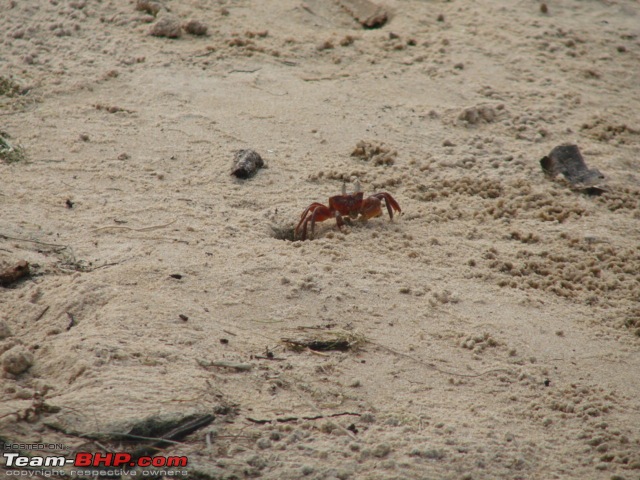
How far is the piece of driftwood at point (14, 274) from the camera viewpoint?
3191mm

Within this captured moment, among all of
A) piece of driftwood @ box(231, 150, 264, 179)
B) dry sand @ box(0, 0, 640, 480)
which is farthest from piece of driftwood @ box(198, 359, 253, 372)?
piece of driftwood @ box(231, 150, 264, 179)

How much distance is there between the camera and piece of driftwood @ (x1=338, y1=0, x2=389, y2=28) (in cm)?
605

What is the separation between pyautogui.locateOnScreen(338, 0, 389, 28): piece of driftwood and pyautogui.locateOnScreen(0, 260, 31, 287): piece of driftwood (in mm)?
3824

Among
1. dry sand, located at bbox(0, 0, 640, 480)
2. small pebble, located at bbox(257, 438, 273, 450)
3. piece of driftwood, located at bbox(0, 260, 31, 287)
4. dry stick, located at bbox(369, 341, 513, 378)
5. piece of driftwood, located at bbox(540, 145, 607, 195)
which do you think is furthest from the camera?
piece of driftwood, located at bbox(540, 145, 607, 195)

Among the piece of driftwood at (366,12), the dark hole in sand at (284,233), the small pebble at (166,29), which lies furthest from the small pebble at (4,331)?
the piece of driftwood at (366,12)

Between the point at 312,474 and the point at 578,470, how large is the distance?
3.12 feet

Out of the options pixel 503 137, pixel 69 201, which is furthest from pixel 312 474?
pixel 503 137

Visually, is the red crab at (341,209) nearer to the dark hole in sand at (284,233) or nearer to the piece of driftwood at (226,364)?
the dark hole in sand at (284,233)

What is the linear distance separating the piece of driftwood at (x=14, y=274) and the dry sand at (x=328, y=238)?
0.04 m

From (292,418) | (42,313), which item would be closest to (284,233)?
(42,313)

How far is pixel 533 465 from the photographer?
2523 millimetres

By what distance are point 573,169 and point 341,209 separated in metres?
1.60

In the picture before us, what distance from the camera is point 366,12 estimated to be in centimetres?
611

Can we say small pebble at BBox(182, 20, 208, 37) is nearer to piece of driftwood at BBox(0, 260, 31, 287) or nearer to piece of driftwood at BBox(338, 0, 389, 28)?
piece of driftwood at BBox(338, 0, 389, 28)
